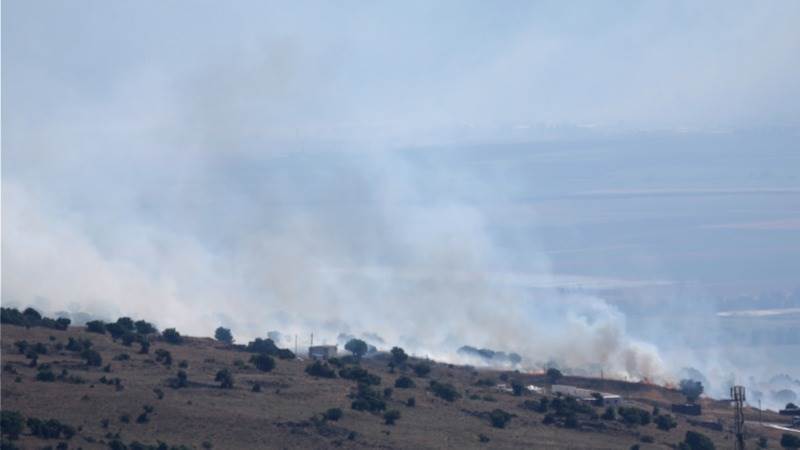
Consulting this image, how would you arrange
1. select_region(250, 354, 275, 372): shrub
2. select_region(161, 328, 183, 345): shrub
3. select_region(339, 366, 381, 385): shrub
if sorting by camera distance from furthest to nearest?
1. select_region(161, 328, 183, 345): shrub
2. select_region(250, 354, 275, 372): shrub
3. select_region(339, 366, 381, 385): shrub

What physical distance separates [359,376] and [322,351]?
57.3ft

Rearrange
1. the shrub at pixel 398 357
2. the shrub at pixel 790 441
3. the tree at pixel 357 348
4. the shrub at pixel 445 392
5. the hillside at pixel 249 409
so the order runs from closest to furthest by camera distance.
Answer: the hillside at pixel 249 409 → the shrub at pixel 790 441 → the shrub at pixel 445 392 → the shrub at pixel 398 357 → the tree at pixel 357 348

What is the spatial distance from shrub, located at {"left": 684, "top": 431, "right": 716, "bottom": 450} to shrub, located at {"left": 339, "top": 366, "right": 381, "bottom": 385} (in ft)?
39.3

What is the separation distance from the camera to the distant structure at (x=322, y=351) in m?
78.8

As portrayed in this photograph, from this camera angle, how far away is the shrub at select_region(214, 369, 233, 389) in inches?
2327

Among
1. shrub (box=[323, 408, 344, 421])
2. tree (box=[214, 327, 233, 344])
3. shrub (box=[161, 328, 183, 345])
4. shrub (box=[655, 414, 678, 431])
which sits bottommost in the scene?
shrub (box=[323, 408, 344, 421])

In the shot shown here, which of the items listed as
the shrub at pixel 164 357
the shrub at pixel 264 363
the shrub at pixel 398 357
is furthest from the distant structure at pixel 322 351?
the shrub at pixel 164 357

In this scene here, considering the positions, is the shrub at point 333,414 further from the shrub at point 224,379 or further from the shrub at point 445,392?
the shrub at point 445,392

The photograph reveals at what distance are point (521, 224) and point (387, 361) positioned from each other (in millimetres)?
68218

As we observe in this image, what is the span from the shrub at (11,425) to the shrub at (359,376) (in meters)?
17.6

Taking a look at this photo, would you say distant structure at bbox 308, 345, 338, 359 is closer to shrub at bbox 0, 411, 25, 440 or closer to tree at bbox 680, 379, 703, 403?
tree at bbox 680, 379, 703, 403

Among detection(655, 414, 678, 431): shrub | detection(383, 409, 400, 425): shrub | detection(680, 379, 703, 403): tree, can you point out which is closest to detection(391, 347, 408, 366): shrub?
detection(680, 379, 703, 403): tree

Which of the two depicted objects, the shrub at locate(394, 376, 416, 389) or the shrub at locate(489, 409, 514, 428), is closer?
the shrub at locate(489, 409, 514, 428)

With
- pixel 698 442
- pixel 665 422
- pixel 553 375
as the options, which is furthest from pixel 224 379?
pixel 553 375
